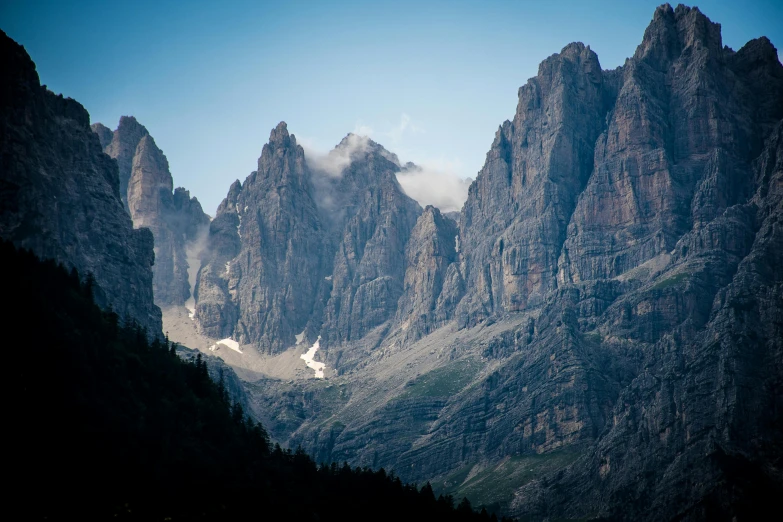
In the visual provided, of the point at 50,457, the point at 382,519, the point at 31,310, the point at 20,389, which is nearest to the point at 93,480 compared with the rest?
the point at 50,457

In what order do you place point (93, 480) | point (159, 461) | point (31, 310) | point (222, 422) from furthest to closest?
point (222, 422)
point (31, 310)
point (159, 461)
point (93, 480)

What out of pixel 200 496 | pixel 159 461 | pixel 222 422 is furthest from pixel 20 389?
pixel 222 422

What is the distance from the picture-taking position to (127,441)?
410 feet

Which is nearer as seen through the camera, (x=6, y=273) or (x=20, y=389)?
(x=20, y=389)

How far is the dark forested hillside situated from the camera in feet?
344

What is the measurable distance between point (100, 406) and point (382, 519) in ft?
158

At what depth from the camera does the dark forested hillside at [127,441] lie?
104812 mm

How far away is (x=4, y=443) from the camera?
106625mm

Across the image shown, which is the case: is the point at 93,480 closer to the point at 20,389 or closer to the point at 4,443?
the point at 4,443

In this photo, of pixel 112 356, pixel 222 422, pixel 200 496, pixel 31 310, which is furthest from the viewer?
pixel 222 422

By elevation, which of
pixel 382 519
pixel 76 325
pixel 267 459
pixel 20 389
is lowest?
pixel 382 519

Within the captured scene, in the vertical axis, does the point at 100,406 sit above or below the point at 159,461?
above

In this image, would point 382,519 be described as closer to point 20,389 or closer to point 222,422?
point 222,422

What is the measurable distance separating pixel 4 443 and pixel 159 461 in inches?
957
